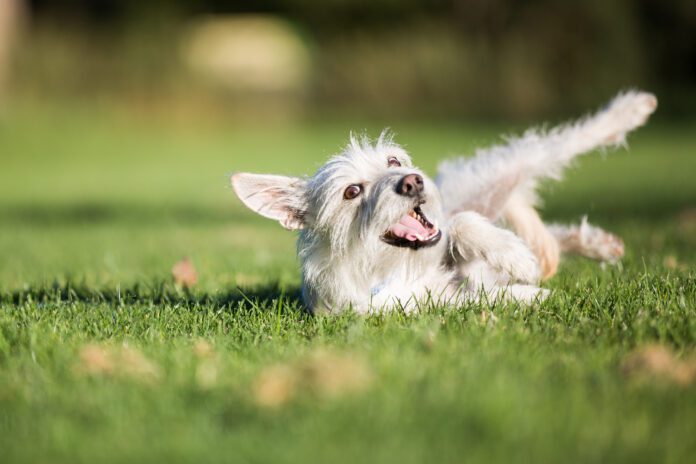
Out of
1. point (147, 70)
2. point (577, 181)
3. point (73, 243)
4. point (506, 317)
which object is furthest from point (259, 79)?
point (506, 317)

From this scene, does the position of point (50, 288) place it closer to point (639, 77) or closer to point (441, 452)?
point (441, 452)

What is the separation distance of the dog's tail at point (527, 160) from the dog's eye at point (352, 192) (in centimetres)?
112

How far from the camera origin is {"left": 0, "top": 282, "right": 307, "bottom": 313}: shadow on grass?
4.52 m

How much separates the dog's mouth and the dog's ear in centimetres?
55

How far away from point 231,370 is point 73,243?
18.3 feet

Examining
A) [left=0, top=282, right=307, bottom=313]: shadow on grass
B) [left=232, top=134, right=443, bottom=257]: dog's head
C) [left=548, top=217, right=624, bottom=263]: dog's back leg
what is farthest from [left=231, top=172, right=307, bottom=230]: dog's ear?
[left=548, top=217, right=624, bottom=263]: dog's back leg

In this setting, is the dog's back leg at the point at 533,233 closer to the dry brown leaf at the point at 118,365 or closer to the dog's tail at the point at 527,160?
the dog's tail at the point at 527,160

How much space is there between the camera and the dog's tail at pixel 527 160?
5.35 metres

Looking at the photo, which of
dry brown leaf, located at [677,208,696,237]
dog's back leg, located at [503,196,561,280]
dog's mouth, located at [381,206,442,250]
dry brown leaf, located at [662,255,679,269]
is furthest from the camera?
dry brown leaf, located at [677,208,696,237]

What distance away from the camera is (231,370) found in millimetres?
3119

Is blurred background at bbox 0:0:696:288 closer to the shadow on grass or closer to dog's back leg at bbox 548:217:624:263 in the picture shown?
dog's back leg at bbox 548:217:624:263

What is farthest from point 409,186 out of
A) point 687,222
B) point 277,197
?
point 687,222

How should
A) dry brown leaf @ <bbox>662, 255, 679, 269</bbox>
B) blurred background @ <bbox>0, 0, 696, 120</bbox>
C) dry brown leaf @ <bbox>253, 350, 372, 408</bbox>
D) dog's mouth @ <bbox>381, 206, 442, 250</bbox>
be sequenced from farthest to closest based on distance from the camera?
blurred background @ <bbox>0, 0, 696, 120</bbox>
dry brown leaf @ <bbox>662, 255, 679, 269</bbox>
dog's mouth @ <bbox>381, 206, 442, 250</bbox>
dry brown leaf @ <bbox>253, 350, 372, 408</bbox>

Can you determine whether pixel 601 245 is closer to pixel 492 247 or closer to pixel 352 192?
pixel 492 247
